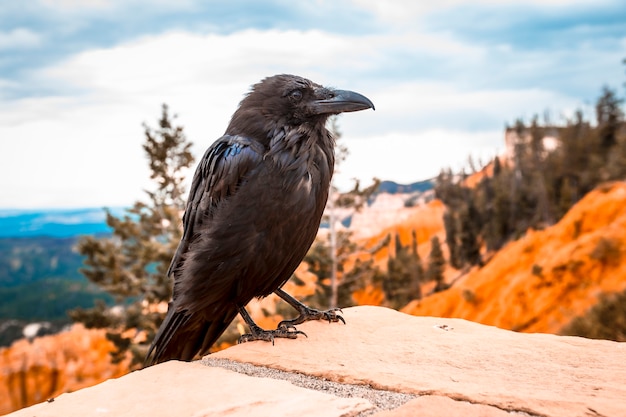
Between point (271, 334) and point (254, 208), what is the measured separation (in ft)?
2.64

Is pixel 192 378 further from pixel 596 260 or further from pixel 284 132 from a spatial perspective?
pixel 596 260

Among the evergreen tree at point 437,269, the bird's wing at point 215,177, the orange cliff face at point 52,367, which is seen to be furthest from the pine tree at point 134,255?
the evergreen tree at point 437,269

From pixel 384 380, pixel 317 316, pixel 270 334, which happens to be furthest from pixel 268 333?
pixel 384 380

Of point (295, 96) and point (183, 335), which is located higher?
point (295, 96)

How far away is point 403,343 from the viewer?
313 cm

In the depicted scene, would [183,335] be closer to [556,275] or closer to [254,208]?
[254,208]

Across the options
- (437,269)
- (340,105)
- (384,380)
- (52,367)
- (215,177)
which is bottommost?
(437,269)

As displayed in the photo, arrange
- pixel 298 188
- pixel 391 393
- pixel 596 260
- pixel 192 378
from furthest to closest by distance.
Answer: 1. pixel 596 260
2. pixel 298 188
3. pixel 192 378
4. pixel 391 393

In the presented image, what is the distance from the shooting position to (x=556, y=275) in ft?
113

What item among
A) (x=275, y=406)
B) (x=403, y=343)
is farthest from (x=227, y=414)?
(x=403, y=343)

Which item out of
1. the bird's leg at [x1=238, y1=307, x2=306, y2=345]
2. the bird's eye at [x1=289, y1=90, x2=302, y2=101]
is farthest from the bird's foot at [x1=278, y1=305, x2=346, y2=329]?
the bird's eye at [x1=289, y1=90, x2=302, y2=101]

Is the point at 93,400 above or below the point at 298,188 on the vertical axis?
below

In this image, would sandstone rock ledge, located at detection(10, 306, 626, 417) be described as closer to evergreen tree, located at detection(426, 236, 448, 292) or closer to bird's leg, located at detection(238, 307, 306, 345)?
bird's leg, located at detection(238, 307, 306, 345)

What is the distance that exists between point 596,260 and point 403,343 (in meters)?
33.7
